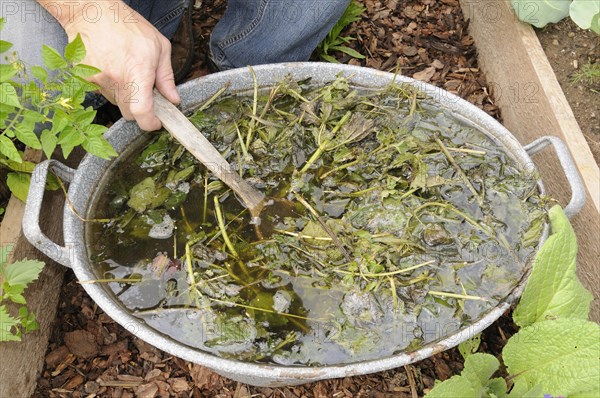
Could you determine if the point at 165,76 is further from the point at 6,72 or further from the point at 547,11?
the point at 547,11

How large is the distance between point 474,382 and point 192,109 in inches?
41.6

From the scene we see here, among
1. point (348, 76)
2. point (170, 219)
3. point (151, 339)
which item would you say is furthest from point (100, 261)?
point (348, 76)

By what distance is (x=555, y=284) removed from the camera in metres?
1.50

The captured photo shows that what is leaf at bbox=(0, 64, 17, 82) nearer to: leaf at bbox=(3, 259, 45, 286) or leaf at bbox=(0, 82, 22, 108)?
leaf at bbox=(0, 82, 22, 108)

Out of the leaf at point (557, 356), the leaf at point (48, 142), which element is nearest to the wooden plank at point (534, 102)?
the leaf at point (557, 356)

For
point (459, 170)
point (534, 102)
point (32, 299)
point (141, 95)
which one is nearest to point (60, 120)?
point (141, 95)

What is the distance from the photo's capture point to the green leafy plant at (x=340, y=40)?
2.38 meters

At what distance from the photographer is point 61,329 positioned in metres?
1.84

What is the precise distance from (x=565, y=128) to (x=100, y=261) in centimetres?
142

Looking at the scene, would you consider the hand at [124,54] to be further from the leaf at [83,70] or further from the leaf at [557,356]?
the leaf at [557,356]

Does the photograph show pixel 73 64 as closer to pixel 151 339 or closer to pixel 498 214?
pixel 151 339

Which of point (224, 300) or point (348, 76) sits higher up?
point (348, 76)

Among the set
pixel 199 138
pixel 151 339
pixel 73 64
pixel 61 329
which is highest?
pixel 73 64

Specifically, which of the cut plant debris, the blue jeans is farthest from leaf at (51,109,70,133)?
the blue jeans
